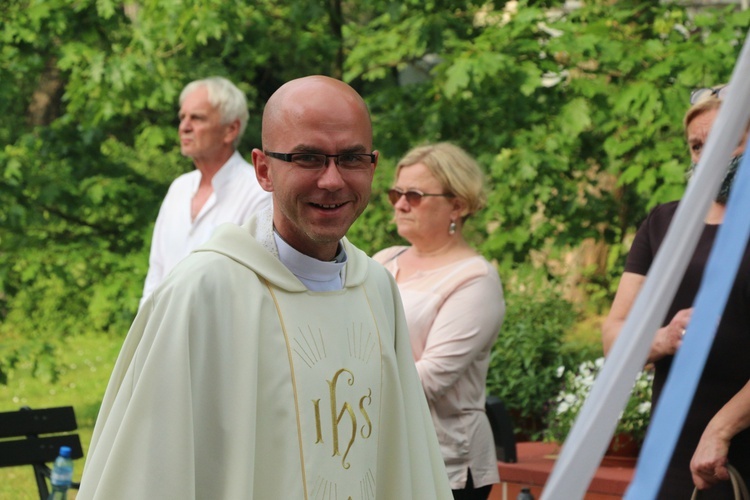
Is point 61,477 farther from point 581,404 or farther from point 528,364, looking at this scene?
point 528,364

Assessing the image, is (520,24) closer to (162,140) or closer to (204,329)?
(162,140)

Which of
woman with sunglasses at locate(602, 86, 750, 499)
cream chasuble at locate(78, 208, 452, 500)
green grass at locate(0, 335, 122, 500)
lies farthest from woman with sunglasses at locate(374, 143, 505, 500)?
green grass at locate(0, 335, 122, 500)

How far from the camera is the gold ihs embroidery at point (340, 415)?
2.98m

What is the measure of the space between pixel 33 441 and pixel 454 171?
2504 mm

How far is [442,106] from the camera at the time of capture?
8.27 meters

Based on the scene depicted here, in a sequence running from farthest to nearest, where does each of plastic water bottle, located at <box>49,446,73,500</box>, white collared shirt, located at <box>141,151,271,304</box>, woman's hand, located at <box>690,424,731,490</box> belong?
white collared shirt, located at <box>141,151,271,304</box>, plastic water bottle, located at <box>49,446,73,500</box>, woman's hand, located at <box>690,424,731,490</box>

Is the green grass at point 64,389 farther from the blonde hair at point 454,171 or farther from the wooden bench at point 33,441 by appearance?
the blonde hair at point 454,171

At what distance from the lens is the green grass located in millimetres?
8836

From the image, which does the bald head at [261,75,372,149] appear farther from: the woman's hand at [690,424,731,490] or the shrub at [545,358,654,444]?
the shrub at [545,358,654,444]

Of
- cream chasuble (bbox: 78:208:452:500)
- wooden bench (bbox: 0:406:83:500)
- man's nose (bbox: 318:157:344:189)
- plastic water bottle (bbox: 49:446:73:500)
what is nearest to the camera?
cream chasuble (bbox: 78:208:452:500)

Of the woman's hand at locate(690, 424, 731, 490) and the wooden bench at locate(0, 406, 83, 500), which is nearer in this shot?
the woman's hand at locate(690, 424, 731, 490)

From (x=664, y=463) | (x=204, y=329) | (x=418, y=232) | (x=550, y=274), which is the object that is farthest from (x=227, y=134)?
(x=664, y=463)

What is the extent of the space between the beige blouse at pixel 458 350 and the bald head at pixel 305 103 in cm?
191

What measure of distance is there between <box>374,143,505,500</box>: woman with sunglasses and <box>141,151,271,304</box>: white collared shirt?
1203 millimetres
